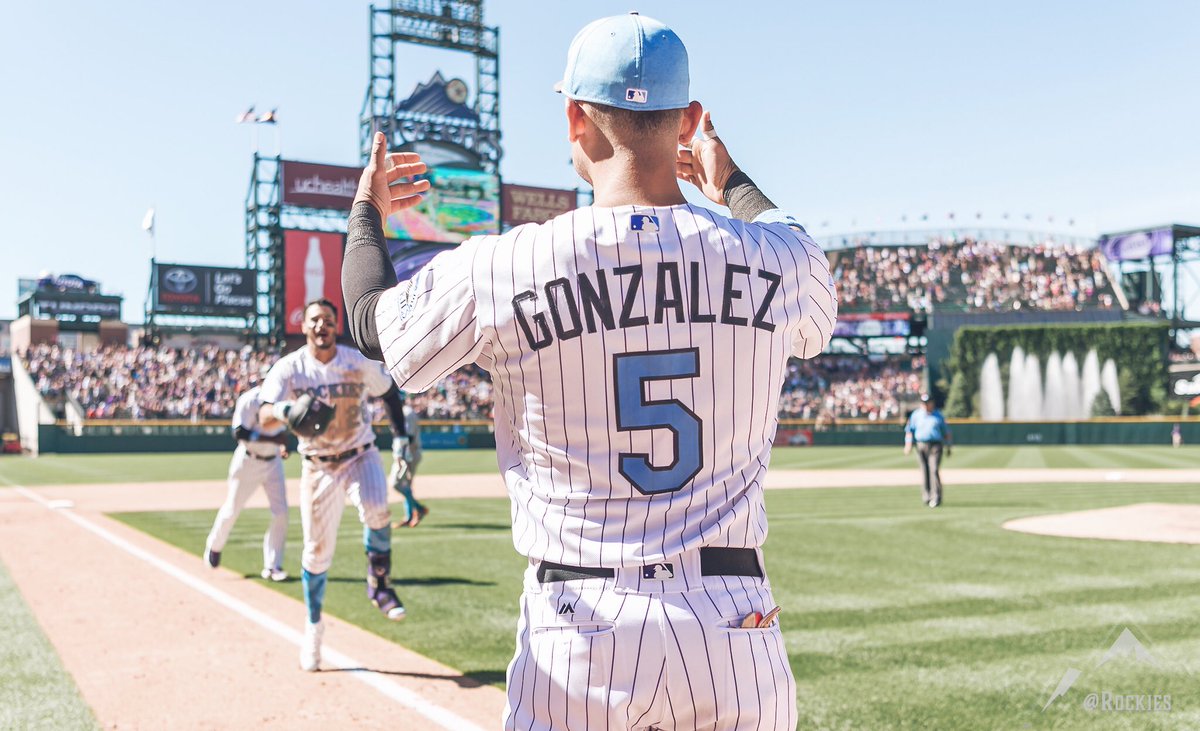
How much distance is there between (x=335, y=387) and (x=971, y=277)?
6290 centimetres

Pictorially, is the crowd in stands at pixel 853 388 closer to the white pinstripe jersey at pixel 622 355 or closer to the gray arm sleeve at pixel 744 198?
the gray arm sleeve at pixel 744 198

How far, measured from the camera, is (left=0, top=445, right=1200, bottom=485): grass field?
83.3ft

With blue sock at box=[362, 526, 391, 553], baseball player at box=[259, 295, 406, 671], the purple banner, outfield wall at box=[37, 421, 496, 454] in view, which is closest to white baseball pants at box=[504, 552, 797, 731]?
baseball player at box=[259, 295, 406, 671]

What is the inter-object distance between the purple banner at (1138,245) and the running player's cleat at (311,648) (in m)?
68.8

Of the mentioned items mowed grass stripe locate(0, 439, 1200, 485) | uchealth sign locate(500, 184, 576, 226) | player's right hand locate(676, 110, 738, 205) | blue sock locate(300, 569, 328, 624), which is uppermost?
uchealth sign locate(500, 184, 576, 226)

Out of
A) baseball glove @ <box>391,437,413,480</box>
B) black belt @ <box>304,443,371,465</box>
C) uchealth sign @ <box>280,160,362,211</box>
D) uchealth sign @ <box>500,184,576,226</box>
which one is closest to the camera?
black belt @ <box>304,443,371,465</box>

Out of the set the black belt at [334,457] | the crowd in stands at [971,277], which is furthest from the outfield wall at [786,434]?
the black belt at [334,457]

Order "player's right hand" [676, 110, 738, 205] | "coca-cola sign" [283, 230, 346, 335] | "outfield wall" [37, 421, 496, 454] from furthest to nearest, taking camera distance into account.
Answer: "coca-cola sign" [283, 230, 346, 335]
"outfield wall" [37, 421, 496, 454]
"player's right hand" [676, 110, 738, 205]

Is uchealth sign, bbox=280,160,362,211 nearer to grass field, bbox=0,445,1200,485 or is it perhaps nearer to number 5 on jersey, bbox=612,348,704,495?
grass field, bbox=0,445,1200,485

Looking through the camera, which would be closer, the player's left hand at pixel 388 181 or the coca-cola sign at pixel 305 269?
the player's left hand at pixel 388 181

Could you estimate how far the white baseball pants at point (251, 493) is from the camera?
9.68 metres

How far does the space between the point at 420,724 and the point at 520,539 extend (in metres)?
3.32

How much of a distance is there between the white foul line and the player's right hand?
3.28 metres

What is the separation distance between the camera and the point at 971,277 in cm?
6431
